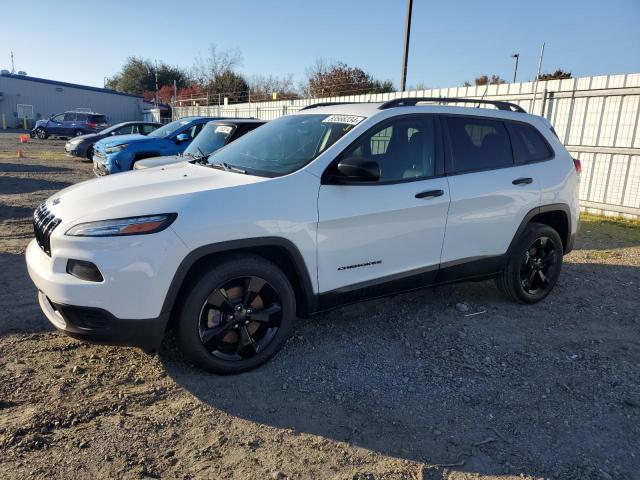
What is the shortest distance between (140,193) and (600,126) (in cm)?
917

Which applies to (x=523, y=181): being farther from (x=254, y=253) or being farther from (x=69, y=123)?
(x=69, y=123)

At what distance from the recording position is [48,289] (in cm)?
289

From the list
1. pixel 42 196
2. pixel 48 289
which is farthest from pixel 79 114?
pixel 48 289

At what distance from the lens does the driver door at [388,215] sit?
134 inches

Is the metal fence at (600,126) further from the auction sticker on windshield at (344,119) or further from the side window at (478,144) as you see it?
the auction sticker on windshield at (344,119)

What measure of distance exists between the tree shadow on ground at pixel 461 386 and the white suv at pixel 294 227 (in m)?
0.35

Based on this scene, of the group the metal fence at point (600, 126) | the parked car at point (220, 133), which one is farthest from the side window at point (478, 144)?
the metal fence at point (600, 126)

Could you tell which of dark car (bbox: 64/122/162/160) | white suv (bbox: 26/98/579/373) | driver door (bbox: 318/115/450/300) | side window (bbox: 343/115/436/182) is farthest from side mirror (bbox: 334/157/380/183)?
dark car (bbox: 64/122/162/160)

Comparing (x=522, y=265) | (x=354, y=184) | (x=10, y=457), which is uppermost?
(x=354, y=184)

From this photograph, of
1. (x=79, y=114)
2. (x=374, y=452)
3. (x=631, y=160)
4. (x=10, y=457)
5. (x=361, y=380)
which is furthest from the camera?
(x=79, y=114)

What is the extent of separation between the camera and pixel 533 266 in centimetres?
473

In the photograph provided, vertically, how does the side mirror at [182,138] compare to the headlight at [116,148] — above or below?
above

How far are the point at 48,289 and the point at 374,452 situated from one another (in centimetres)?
214

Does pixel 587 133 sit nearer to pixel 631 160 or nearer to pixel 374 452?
pixel 631 160
